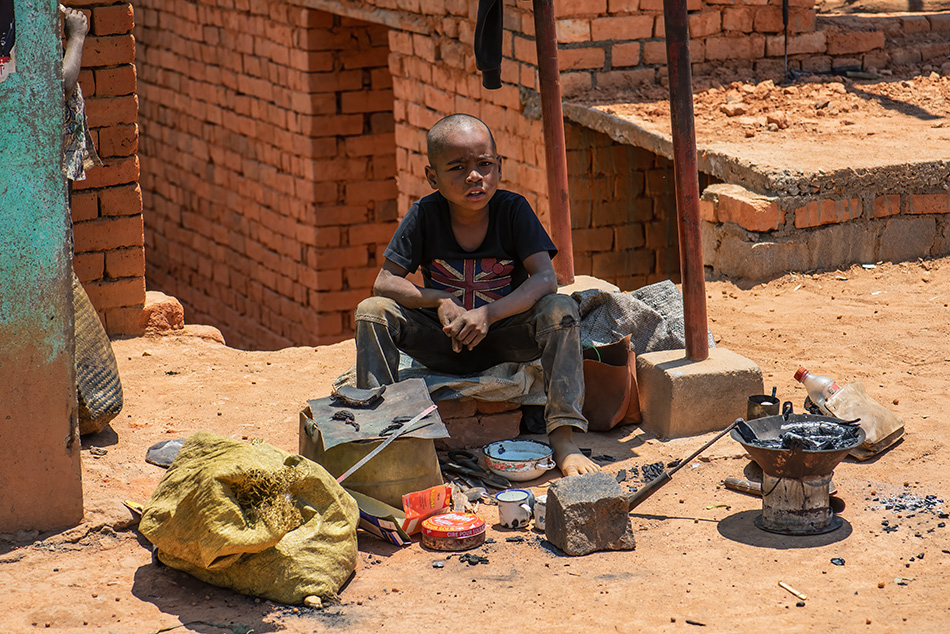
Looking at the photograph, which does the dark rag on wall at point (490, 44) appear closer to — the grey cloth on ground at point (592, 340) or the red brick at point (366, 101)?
the grey cloth on ground at point (592, 340)

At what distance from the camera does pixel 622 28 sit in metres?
6.89

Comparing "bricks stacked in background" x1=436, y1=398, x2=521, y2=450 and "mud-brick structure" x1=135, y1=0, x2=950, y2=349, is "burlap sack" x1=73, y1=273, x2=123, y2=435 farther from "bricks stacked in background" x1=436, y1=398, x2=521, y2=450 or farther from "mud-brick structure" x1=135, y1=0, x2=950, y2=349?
"mud-brick structure" x1=135, y1=0, x2=950, y2=349

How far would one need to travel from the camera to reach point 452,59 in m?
7.30

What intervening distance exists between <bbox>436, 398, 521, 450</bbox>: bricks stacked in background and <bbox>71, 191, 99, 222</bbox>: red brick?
265 centimetres

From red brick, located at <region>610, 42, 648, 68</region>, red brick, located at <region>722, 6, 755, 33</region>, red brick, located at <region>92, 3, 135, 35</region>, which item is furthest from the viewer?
red brick, located at <region>722, 6, 755, 33</region>

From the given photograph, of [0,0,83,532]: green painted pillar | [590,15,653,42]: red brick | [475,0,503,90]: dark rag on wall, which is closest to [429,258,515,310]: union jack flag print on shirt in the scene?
[475,0,503,90]: dark rag on wall

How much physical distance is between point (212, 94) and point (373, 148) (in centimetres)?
197

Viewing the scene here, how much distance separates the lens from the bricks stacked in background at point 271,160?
8547mm

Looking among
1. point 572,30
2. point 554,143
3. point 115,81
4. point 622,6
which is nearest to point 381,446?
point 554,143

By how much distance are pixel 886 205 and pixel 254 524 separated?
172 inches

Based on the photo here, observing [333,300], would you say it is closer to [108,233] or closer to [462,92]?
[462,92]

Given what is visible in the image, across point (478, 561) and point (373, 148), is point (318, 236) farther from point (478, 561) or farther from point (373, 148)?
point (478, 561)

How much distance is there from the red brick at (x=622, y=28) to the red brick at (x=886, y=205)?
74.9 inches

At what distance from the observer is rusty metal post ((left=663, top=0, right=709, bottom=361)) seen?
3941 mm
